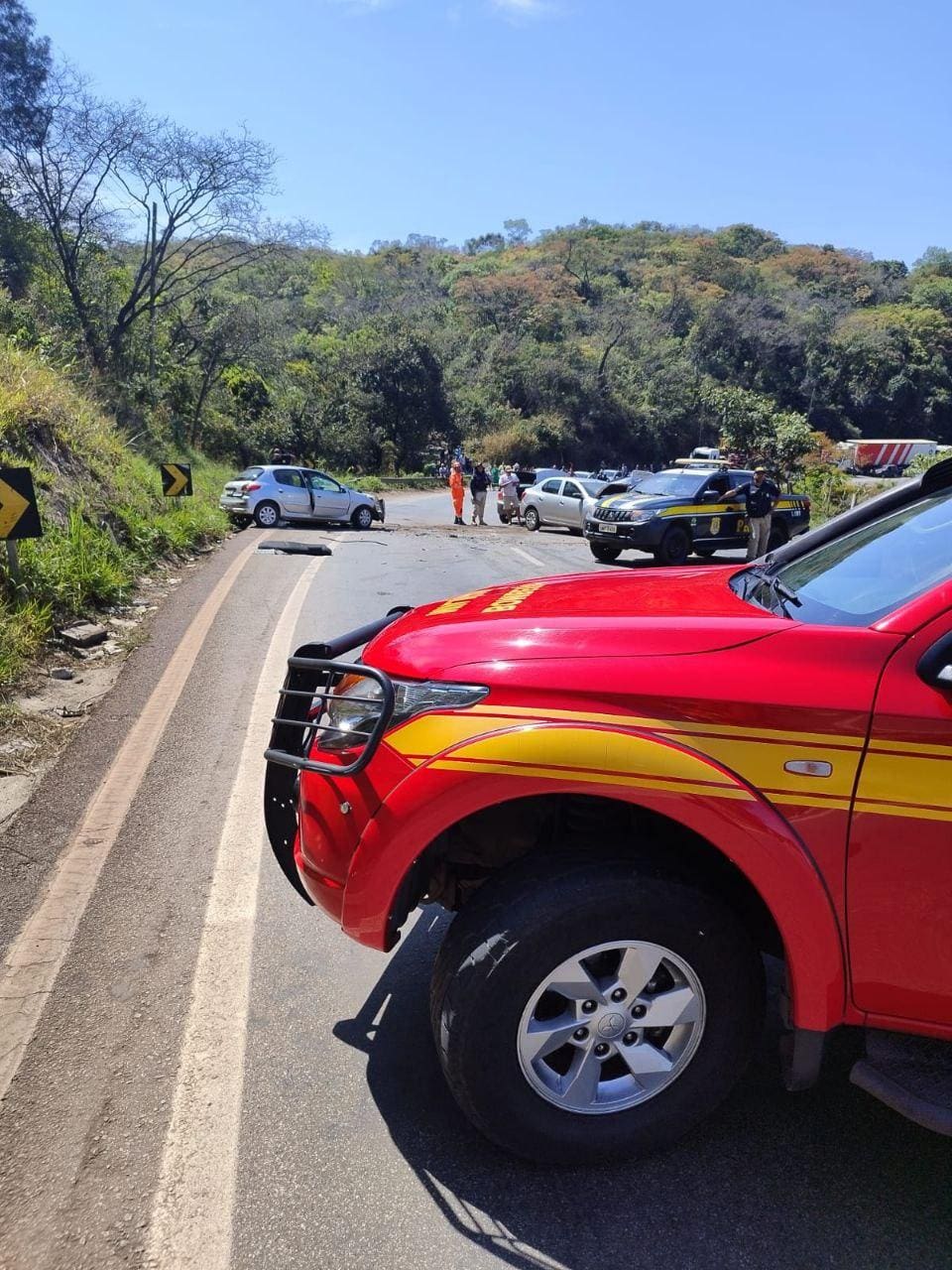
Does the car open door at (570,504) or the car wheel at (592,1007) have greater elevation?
the car open door at (570,504)

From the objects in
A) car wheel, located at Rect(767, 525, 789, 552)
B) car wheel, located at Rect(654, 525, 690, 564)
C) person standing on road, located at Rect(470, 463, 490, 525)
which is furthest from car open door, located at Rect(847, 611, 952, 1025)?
person standing on road, located at Rect(470, 463, 490, 525)

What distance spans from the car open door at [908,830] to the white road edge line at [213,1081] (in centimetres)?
172

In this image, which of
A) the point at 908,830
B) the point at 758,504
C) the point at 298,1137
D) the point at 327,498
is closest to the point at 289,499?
the point at 327,498

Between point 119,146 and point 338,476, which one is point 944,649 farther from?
point 338,476

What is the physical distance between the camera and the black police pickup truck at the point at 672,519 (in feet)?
47.6

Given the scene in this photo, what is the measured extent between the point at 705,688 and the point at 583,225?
539 ft

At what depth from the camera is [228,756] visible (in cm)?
496

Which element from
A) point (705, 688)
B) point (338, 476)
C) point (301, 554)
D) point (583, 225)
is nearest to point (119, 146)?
point (338, 476)

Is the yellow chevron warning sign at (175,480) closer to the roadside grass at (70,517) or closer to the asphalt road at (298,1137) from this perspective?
the roadside grass at (70,517)

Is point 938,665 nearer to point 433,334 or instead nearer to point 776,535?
point 776,535

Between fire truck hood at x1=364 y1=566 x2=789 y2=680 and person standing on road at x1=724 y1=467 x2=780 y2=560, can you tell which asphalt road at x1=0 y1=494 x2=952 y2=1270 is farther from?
person standing on road at x1=724 y1=467 x2=780 y2=560

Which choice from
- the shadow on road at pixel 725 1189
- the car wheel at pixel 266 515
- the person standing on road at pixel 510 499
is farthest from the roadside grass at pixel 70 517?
the person standing on road at pixel 510 499

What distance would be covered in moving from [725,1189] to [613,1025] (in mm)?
530

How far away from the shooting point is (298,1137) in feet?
7.62
